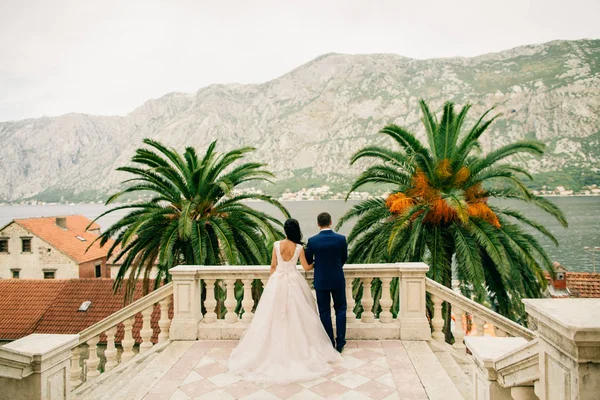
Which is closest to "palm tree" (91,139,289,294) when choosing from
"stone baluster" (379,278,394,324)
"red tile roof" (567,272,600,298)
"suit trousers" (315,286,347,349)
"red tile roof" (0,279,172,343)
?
"stone baluster" (379,278,394,324)

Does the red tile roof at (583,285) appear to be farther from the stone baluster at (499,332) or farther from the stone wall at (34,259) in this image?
the stone wall at (34,259)

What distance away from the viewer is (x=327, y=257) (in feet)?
18.7

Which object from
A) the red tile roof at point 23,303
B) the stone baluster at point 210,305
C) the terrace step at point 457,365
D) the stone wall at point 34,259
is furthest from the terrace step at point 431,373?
the stone wall at point 34,259

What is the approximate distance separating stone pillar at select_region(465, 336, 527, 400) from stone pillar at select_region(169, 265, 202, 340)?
469 cm

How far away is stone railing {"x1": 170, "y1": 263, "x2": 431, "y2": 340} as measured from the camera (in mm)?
6633

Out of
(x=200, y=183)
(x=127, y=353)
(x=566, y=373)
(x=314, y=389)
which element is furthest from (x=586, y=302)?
(x=200, y=183)

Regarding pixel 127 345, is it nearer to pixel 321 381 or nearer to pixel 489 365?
pixel 321 381

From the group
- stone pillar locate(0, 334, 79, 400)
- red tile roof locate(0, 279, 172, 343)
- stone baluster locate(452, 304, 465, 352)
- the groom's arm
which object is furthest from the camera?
red tile roof locate(0, 279, 172, 343)

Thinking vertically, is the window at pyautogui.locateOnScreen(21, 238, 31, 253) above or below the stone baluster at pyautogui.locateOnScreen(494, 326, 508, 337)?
below

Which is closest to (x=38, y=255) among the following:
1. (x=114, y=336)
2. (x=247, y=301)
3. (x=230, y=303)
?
(x=114, y=336)

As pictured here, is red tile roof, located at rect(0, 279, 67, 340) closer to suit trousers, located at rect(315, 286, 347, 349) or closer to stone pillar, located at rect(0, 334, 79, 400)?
stone pillar, located at rect(0, 334, 79, 400)

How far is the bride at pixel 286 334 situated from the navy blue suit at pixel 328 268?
0.15 meters

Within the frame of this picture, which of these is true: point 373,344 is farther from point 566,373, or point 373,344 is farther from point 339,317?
point 566,373

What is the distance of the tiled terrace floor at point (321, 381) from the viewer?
484 cm
